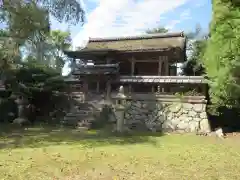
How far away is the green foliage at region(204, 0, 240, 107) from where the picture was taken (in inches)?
356

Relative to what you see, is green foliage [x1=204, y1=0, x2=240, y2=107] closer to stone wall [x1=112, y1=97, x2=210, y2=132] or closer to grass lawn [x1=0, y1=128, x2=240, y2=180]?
stone wall [x1=112, y1=97, x2=210, y2=132]

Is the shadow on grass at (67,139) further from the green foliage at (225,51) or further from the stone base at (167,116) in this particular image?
the green foliage at (225,51)

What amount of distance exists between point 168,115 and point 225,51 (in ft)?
21.5

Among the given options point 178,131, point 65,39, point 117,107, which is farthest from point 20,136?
point 65,39

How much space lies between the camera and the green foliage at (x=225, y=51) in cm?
903

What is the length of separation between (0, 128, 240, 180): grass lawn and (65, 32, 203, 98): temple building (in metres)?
5.80

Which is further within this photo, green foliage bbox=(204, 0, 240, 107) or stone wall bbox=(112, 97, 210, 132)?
stone wall bbox=(112, 97, 210, 132)

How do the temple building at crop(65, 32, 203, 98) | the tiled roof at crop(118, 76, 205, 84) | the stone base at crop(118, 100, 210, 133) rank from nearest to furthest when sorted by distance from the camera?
the stone base at crop(118, 100, 210, 133) < the tiled roof at crop(118, 76, 205, 84) < the temple building at crop(65, 32, 203, 98)

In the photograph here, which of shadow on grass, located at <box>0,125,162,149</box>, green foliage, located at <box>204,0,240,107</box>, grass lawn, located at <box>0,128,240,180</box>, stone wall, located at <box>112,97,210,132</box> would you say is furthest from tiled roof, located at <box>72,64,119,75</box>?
green foliage, located at <box>204,0,240,107</box>

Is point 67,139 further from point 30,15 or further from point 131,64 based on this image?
point 131,64

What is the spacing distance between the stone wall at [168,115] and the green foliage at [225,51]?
83.9 inches

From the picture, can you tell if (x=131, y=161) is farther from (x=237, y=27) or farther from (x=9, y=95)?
(x=9, y=95)

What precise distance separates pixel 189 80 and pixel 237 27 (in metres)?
7.08

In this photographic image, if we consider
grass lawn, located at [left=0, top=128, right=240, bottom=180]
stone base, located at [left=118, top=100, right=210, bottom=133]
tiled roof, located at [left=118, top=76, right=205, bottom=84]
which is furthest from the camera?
tiled roof, located at [left=118, top=76, right=205, bottom=84]
